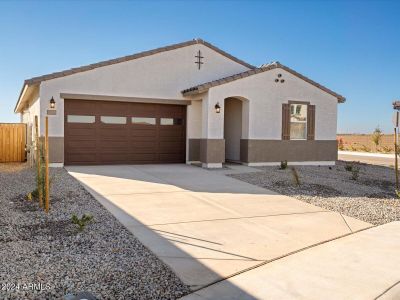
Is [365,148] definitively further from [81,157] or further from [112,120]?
[81,157]

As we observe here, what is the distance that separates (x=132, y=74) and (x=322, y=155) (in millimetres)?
9016

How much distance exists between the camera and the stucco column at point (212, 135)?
14758 millimetres

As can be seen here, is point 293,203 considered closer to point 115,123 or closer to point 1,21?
point 115,123

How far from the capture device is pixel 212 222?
22.0ft

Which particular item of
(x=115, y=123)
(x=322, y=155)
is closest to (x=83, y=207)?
(x=115, y=123)

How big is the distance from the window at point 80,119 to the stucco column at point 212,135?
450 cm

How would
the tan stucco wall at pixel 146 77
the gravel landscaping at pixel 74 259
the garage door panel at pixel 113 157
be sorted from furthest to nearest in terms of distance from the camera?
the garage door panel at pixel 113 157 < the tan stucco wall at pixel 146 77 < the gravel landscaping at pixel 74 259

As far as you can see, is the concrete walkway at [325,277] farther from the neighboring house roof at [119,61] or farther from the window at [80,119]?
the neighboring house roof at [119,61]

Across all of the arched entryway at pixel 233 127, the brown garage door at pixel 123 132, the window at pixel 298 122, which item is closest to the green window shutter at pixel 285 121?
the window at pixel 298 122

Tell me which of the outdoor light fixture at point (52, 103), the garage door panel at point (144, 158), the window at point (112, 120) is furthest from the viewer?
the garage door panel at point (144, 158)

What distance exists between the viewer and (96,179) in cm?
1134

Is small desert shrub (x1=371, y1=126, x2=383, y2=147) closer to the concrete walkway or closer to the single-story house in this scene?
the single-story house

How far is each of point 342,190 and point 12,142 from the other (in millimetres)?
14551

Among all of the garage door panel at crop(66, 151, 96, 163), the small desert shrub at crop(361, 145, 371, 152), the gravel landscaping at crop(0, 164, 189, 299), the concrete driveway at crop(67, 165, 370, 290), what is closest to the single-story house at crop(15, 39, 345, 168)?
the garage door panel at crop(66, 151, 96, 163)
